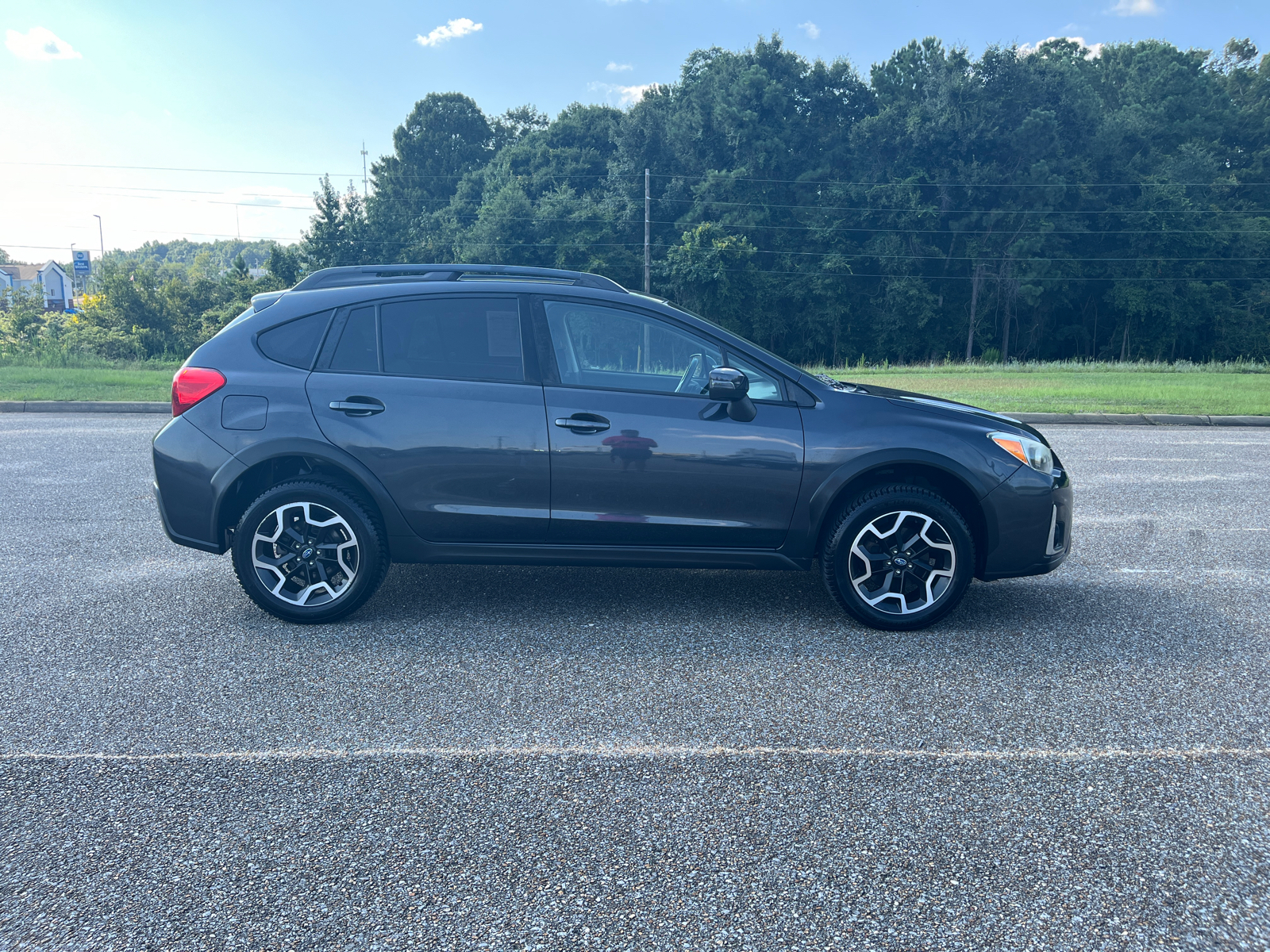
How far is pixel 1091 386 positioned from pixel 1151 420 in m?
6.94

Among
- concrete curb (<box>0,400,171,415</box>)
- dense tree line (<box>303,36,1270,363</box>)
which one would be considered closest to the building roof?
dense tree line (<box>303,36,1270,363</box>)

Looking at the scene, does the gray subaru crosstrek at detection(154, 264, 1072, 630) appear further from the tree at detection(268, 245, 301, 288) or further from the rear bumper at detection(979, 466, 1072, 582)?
the tree at detection(268, 245, 301, 288)

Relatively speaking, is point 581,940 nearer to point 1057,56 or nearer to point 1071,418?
point 1071,418

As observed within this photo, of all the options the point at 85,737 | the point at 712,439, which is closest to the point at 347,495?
the point at 85,737

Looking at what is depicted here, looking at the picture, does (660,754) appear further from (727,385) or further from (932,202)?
(932,202)

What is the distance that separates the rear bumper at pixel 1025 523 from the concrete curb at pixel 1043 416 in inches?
413

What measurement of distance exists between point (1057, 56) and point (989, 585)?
63.5 m

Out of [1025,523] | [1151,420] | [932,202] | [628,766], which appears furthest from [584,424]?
[932,202]

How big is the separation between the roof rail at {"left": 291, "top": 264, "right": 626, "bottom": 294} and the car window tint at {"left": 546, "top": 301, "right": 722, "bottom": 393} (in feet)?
0.81

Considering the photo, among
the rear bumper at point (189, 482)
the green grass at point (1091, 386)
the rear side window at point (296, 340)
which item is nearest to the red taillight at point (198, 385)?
the rear bumper at point (189, 482)

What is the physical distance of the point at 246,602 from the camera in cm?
492

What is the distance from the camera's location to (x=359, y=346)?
4570 millimetres

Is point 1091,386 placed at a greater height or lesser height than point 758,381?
lesser

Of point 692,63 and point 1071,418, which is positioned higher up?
point 692,63
